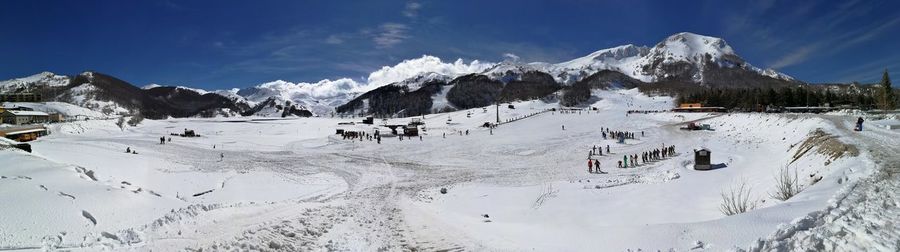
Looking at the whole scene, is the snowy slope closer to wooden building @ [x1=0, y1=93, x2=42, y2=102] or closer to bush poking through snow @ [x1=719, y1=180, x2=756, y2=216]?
wooden building @ [x1=0, y1=93, x2=42, y2=102]

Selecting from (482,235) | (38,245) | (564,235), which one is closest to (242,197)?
(38,245)

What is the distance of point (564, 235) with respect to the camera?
43.6 ft

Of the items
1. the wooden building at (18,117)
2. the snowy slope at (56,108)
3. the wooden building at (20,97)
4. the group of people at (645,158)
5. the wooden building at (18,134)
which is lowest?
the group of people at (645,158)

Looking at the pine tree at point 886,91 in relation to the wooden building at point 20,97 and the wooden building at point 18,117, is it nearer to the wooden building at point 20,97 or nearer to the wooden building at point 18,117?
the wooden building at point 18,117

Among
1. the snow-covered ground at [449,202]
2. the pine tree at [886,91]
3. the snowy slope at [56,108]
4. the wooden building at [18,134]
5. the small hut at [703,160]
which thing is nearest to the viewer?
the snow-covered ground at [449,202]

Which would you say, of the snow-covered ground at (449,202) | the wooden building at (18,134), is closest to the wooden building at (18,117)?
the wooden building at (18,134)

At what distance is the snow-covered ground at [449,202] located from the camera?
1102 cm

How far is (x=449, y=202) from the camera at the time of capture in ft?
72.0

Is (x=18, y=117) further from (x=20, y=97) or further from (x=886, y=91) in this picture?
(x=886, y=91)

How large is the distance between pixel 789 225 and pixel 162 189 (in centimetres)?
2385

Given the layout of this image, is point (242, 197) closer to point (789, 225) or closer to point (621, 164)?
point (789, 225)

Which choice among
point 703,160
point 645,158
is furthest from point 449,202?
point 645,158

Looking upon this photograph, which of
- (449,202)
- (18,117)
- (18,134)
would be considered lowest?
(449,202)

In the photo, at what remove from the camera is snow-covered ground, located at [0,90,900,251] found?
11023 mm
